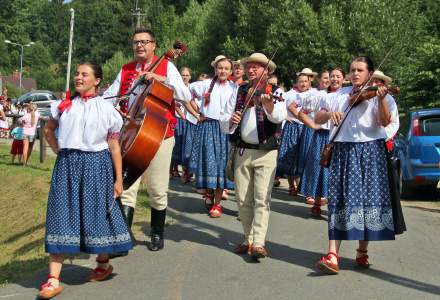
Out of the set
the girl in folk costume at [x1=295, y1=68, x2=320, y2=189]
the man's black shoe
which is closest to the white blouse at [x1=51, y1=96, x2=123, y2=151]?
the man's black shoe

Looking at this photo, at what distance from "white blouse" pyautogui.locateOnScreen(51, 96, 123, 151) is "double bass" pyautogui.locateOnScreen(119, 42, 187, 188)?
0.41m

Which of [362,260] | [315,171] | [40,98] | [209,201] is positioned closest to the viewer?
[362,260]

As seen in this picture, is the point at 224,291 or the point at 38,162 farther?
the point at 38,162

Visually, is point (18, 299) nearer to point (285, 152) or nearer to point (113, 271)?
point (113, 271)

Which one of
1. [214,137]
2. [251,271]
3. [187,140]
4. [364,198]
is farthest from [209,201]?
[364,198]

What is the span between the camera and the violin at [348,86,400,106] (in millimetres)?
5667

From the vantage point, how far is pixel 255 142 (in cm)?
660

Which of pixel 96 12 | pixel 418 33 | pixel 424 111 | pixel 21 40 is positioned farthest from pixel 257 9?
pixel 21 40

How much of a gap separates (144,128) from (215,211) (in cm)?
319

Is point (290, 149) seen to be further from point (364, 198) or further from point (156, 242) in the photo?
point (364, 198)

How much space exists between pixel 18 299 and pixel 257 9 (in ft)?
87.8

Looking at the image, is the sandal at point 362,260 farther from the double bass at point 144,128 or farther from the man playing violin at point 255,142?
the double bass at point 144,128

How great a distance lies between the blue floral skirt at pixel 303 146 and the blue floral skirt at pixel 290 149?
11 centimetres

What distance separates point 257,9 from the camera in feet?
102
